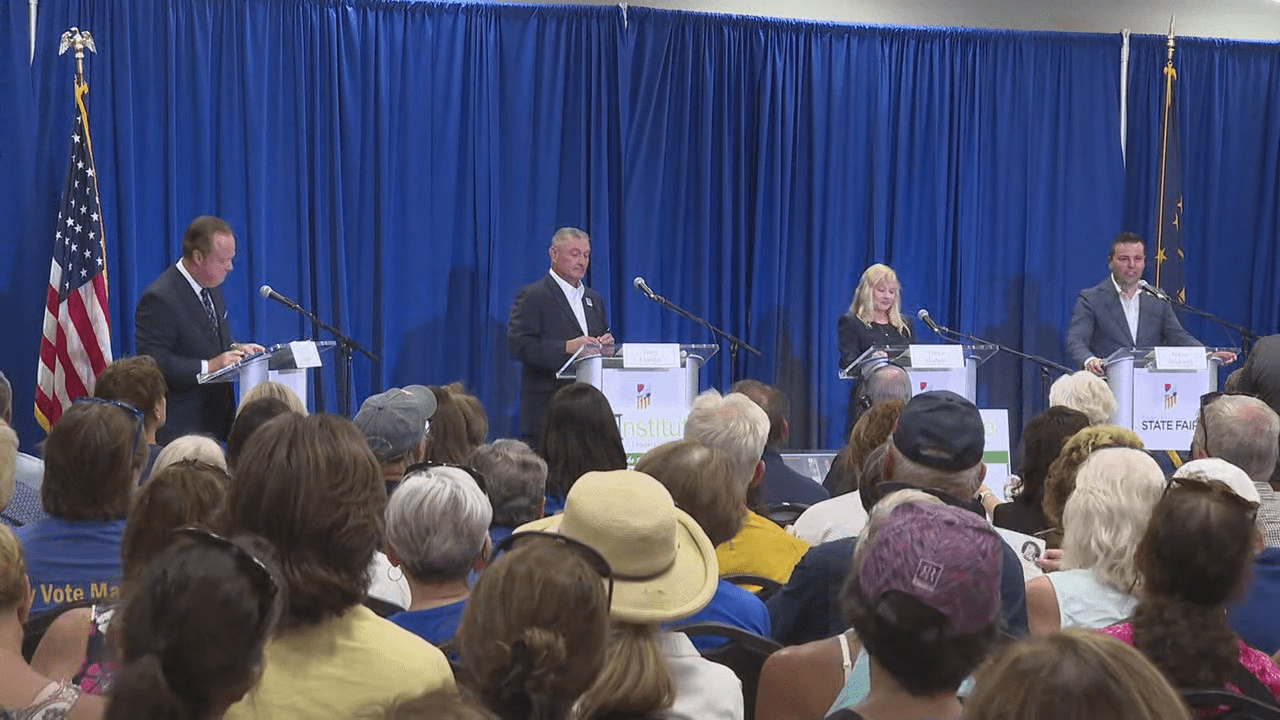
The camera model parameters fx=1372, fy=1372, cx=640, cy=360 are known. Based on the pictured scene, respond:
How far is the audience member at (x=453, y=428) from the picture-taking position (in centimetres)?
445

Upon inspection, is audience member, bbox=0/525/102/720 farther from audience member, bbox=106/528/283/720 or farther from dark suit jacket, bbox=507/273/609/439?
dark suit jacket, bbox=507/273/609/439

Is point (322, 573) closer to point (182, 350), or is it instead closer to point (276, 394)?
point (276, 394)

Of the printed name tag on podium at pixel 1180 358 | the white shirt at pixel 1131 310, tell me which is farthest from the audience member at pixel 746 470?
the white shirt at pixel 1131 310

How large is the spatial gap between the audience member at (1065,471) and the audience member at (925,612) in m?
1.81

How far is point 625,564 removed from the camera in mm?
2068

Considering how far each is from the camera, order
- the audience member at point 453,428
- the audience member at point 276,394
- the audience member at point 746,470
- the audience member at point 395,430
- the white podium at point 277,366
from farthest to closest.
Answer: the white podium at point 277,366 → the audience member at point 453,428 → the audience member at point 276,394 → the audience member at point 395,430 → the audience member at point 746,470

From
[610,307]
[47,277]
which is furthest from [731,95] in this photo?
[47,277]

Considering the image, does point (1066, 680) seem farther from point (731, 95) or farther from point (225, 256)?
point (731, 95)

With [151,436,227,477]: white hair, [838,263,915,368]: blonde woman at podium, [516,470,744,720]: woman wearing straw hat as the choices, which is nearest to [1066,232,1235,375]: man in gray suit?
[838,263,915,368]: blonde woman at podium

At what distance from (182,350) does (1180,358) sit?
4.75 meters

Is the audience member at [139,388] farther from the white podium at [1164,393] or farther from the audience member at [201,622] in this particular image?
the white podium at [1164,393]

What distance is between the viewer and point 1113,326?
8172mm

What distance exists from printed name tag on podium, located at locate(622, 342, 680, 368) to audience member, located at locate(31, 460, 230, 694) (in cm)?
398

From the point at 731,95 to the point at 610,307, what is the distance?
5.28ft
